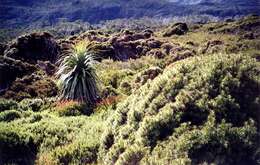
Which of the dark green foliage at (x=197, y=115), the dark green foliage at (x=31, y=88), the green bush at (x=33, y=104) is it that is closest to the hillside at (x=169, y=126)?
the dark green foliage at (x=197, y=115)

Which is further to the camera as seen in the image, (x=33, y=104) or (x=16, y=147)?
(x=33, y=104)

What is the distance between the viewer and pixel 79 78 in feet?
55.0

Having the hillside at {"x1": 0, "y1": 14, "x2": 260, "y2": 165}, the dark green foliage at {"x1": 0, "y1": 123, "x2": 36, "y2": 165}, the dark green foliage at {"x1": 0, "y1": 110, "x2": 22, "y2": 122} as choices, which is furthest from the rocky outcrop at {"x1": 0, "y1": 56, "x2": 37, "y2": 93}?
the dark green foliage at {"x1": 0, "y1": 123, "x2": 36, "y2": 165}

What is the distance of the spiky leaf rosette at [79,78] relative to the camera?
1617cm

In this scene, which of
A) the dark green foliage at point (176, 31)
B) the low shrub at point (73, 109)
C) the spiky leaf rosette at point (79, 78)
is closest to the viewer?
the low shrub at point (73, 109)

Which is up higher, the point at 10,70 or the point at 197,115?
the point at 197,115

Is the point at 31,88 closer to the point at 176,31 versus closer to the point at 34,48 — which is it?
the point at 34,48

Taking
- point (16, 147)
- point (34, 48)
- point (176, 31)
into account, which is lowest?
point (176, 31)

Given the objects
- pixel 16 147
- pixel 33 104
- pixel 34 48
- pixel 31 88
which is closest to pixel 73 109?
pixel 33 104

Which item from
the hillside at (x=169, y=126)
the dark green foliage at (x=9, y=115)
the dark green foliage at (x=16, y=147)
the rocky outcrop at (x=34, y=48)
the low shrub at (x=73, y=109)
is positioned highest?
the hillside at (x=169, y=126)

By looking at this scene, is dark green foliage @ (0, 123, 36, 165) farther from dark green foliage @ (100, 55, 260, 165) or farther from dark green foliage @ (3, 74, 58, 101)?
dark green foliage @ (3, 74, 58, 101)

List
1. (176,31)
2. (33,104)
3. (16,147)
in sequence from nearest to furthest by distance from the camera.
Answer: (16,147), (33,104), (176,31)

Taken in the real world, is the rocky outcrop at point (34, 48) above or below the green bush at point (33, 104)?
below

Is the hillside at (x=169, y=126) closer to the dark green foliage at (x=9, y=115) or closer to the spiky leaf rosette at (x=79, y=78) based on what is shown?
the dark green foliage at (x=9, y=115)
